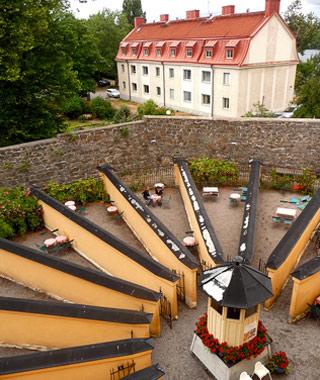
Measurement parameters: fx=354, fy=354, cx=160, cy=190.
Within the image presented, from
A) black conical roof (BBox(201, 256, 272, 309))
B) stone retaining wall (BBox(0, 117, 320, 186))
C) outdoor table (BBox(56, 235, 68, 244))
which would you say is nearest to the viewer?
black conical roof (BBox(201, 256, 272, 309))

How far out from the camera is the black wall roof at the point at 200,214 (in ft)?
29.3

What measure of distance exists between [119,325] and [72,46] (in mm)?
16460

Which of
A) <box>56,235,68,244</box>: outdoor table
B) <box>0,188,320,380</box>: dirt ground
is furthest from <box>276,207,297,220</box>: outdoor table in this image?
<box>56,235,68,244</box>: outdoor table

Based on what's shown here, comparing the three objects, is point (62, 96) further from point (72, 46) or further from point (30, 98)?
point (72, 46)

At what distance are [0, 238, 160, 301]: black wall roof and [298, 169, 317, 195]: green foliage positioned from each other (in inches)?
379

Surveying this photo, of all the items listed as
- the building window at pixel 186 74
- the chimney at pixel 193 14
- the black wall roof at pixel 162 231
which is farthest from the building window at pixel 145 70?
the black wall roof at pixel 162 231

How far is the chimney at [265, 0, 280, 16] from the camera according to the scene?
2808 centimetres

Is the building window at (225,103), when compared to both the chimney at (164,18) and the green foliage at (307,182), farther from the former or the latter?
the green foliage at (307,182)

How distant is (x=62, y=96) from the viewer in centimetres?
1645

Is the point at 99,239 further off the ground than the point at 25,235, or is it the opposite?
the point at 99,239

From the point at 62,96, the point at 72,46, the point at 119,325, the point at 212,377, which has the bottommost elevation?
the point at 212,377

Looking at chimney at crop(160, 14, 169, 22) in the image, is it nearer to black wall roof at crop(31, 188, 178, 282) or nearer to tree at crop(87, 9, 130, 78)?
tree at crop(87, 9, 130, 78)

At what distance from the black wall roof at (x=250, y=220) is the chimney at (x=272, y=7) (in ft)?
63.9

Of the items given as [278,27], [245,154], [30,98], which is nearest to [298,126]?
[245,154]
